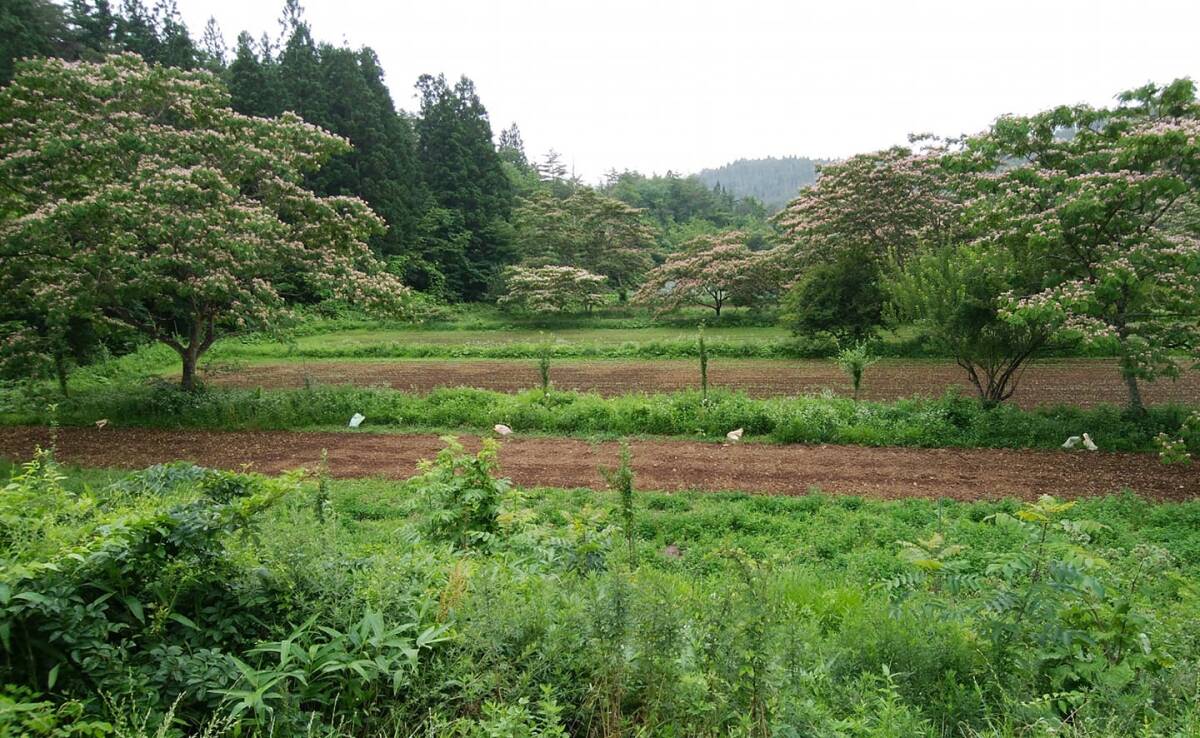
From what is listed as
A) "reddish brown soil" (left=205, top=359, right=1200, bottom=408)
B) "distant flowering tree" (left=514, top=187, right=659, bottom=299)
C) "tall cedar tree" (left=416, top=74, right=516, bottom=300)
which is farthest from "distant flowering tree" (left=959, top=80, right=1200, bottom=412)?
"tall cedar tree" (left=416, top=74, right=516, bottom=300)

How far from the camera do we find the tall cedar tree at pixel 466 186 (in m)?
41.8

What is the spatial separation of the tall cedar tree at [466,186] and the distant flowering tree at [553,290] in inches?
317

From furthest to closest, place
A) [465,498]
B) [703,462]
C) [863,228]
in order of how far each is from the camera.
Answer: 1. [863,228]
2. [703,462]
3. [465,498]

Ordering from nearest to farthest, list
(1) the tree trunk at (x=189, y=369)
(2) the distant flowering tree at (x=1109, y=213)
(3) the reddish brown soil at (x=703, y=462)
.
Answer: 1. (3) the reddish brown soil at (x=703, y=462)
2. (2) the distant flowering tree at (x=1109, y=213)
3. (1) the tree trunk at (x=189, y=369)

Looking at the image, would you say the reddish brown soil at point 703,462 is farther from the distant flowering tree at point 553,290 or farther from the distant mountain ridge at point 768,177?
the distant mountain ridge at point 768,177

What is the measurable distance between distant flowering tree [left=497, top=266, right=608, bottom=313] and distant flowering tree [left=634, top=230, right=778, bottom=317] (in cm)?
286

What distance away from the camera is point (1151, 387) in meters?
16.0

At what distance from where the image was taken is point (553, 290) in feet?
109

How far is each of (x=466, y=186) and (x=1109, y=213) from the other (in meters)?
39.7

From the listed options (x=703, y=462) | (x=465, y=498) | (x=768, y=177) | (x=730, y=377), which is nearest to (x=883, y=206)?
(x=730, y=377)

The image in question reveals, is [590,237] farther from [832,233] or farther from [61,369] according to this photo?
[61,369]

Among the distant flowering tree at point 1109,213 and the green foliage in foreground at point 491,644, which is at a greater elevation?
the distant flowering tree at point 1109,213

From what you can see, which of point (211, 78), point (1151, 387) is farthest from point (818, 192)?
point (211, 78)

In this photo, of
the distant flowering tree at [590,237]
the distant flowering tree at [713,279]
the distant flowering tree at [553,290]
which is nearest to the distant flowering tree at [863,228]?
the distant flowering tree at [713,279]
